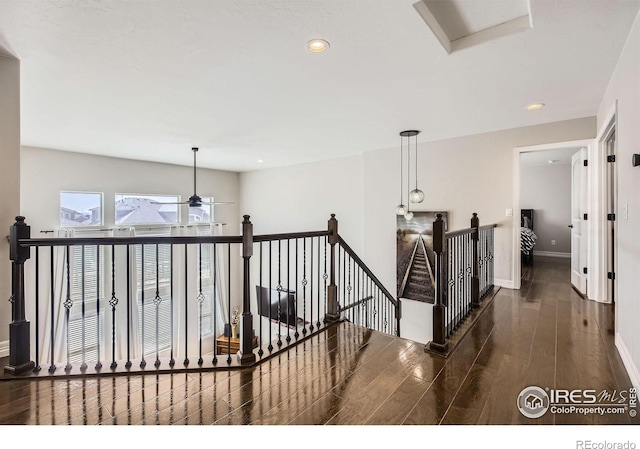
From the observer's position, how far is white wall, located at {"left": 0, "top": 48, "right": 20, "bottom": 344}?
92.6 inches

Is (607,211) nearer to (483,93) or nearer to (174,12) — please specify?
(483,93)

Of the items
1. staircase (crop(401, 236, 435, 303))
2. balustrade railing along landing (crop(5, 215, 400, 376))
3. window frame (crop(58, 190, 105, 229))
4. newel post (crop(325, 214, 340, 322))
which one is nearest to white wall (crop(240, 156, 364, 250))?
balustrade railing along landing (crop(5, 215, 400, 376))

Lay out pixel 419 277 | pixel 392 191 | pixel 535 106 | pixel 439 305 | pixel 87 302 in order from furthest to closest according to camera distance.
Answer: pixel 87 302 → pixel 392 191 → pixel 419 277 → pixel 535 106 → pixel 439 305

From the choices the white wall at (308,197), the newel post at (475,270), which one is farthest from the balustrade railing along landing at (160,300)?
the newel post at (475,270)

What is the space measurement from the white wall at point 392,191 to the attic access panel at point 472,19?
8.91 ft

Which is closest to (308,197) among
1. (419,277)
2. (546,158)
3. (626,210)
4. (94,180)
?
(419,277)

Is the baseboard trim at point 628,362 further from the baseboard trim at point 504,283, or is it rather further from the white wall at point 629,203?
the baseboard trim at point 504,283

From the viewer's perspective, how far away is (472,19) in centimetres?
216

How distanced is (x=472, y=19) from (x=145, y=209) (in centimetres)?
677

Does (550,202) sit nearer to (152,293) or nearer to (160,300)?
(160,300)

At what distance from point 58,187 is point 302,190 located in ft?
15.2

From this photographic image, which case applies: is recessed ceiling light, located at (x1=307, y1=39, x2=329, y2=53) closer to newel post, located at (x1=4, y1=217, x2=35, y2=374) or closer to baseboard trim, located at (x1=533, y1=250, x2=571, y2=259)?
newel post, located at (x1=4, y1=217, x2=35, y2=374)
